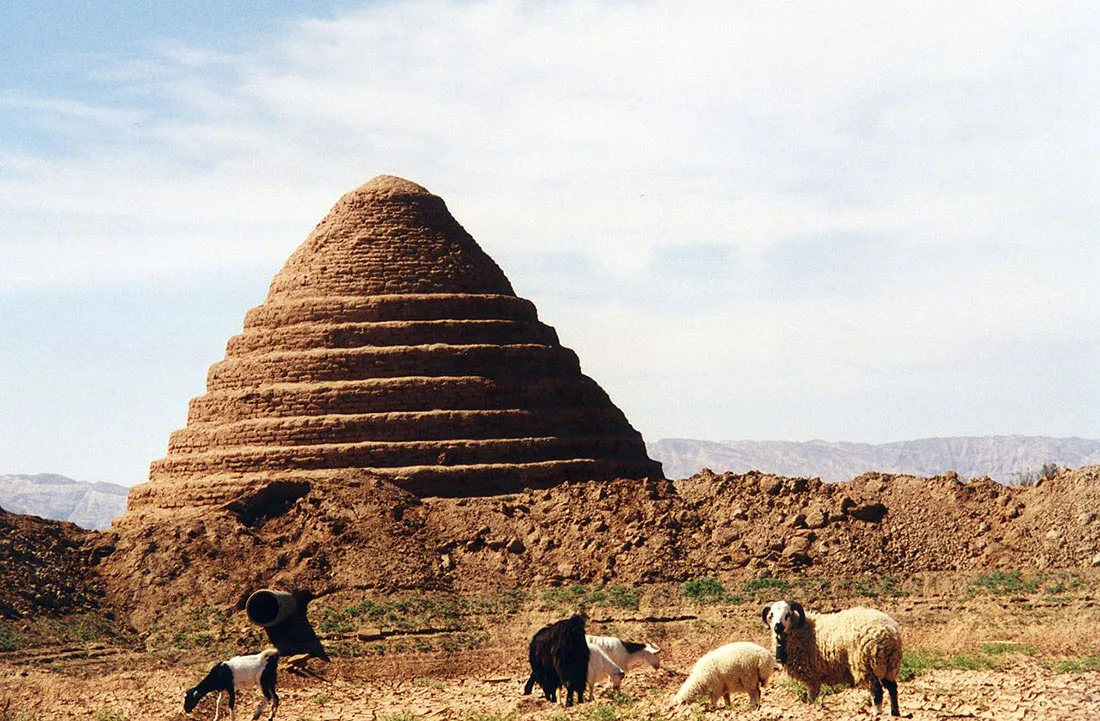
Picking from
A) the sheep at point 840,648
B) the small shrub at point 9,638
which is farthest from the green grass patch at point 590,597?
the sheep at point 840,648

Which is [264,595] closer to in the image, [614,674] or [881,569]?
[614,674]

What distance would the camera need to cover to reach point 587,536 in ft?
108

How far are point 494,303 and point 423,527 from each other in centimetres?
939

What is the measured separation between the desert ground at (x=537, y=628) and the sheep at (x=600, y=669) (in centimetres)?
25

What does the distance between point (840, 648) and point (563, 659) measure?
390 centimetres

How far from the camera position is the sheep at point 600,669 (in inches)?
731

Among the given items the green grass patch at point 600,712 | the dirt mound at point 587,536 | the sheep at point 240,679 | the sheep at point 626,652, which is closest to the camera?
the green grass patch at point 600,712

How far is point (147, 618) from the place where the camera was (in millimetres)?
30156

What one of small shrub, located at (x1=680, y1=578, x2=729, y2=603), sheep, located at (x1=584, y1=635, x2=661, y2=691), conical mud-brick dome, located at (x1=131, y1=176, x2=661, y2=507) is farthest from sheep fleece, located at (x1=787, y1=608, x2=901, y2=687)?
conical mud-brick dome, located at (x1=131, y1=176, x2=661, y2=507)

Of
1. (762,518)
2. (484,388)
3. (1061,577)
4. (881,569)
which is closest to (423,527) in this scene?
(484,388)

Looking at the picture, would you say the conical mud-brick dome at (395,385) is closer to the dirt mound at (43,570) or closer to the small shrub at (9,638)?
the dirt mound at (43,570)

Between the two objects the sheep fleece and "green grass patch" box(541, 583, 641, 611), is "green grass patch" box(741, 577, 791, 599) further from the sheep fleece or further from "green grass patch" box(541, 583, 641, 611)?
the sheep fleece

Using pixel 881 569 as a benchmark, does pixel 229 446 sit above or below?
above

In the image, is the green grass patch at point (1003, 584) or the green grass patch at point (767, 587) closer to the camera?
the green grass patch at point (1003, 584)
